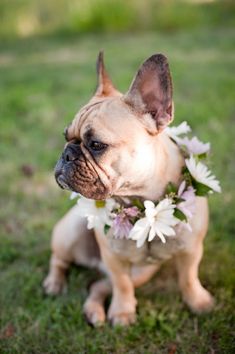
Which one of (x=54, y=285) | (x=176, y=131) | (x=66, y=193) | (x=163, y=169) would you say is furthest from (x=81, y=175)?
(x=66, y=193)

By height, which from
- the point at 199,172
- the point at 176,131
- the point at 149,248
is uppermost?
the point at 176,131

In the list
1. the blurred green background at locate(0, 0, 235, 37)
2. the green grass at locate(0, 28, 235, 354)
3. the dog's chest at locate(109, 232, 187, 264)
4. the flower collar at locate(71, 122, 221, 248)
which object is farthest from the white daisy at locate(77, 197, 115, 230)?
the blurred green background at locate(0, 0, 235, 37)

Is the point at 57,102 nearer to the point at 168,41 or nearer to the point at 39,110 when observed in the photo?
the point at 39,110

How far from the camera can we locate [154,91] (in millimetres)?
2221

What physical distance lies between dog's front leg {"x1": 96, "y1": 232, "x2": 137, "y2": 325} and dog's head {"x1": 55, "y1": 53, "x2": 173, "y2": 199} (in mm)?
464

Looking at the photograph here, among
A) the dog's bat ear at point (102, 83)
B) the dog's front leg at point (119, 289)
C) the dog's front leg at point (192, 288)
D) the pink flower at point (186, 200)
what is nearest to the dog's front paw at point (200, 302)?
the dog's front leg at point (192, 288)

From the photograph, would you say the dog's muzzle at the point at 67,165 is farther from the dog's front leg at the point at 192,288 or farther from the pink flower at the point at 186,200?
the dog's front leg at the point at 192,288

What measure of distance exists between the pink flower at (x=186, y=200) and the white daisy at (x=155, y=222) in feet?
0.19

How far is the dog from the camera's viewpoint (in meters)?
2.16

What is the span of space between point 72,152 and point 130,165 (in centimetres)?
29

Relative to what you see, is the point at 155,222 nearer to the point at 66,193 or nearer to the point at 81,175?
the point at 81,175

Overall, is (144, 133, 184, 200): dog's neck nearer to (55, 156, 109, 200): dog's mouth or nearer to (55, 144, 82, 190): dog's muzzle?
(55, 156, 109, 200): dog's mouth

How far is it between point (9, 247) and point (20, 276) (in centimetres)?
34

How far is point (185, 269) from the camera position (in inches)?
106
